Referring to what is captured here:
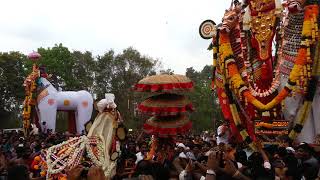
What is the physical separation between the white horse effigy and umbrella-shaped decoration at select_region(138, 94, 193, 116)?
12.8 m

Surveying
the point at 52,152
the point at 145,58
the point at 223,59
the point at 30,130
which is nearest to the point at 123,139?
the point at 52,152

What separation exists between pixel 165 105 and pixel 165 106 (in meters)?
0.02

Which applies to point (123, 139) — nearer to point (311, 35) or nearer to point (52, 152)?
point (52, 152)

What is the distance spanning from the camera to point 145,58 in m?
32.2

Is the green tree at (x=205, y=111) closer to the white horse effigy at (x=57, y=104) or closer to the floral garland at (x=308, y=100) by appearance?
the white horse effigy at (x=57, y=104)

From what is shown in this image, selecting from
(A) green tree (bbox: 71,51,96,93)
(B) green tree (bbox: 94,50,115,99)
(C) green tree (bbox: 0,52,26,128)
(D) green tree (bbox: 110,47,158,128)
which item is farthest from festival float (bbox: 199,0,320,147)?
(C) green tree (bbox: 0,52,26,128)

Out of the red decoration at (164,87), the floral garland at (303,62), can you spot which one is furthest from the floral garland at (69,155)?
the floral garland at (303,62)

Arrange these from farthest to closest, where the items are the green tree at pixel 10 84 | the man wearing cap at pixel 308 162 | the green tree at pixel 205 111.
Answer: the green tree at pixel 205 111
the green tree at pixel 10 84
the man wearing cap at pixel 308 162

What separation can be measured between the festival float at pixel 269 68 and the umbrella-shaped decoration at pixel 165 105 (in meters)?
3.73

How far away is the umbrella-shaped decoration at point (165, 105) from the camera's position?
7934 mm

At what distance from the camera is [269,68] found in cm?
1208

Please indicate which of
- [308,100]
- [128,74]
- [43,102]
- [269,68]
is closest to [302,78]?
[308,100]

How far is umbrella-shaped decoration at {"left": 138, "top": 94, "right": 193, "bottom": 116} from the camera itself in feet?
26.0

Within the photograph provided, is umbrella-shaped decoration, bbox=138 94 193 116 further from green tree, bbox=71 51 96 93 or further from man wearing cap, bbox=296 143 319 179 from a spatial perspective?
green tree, bbox=71 51 96 93
